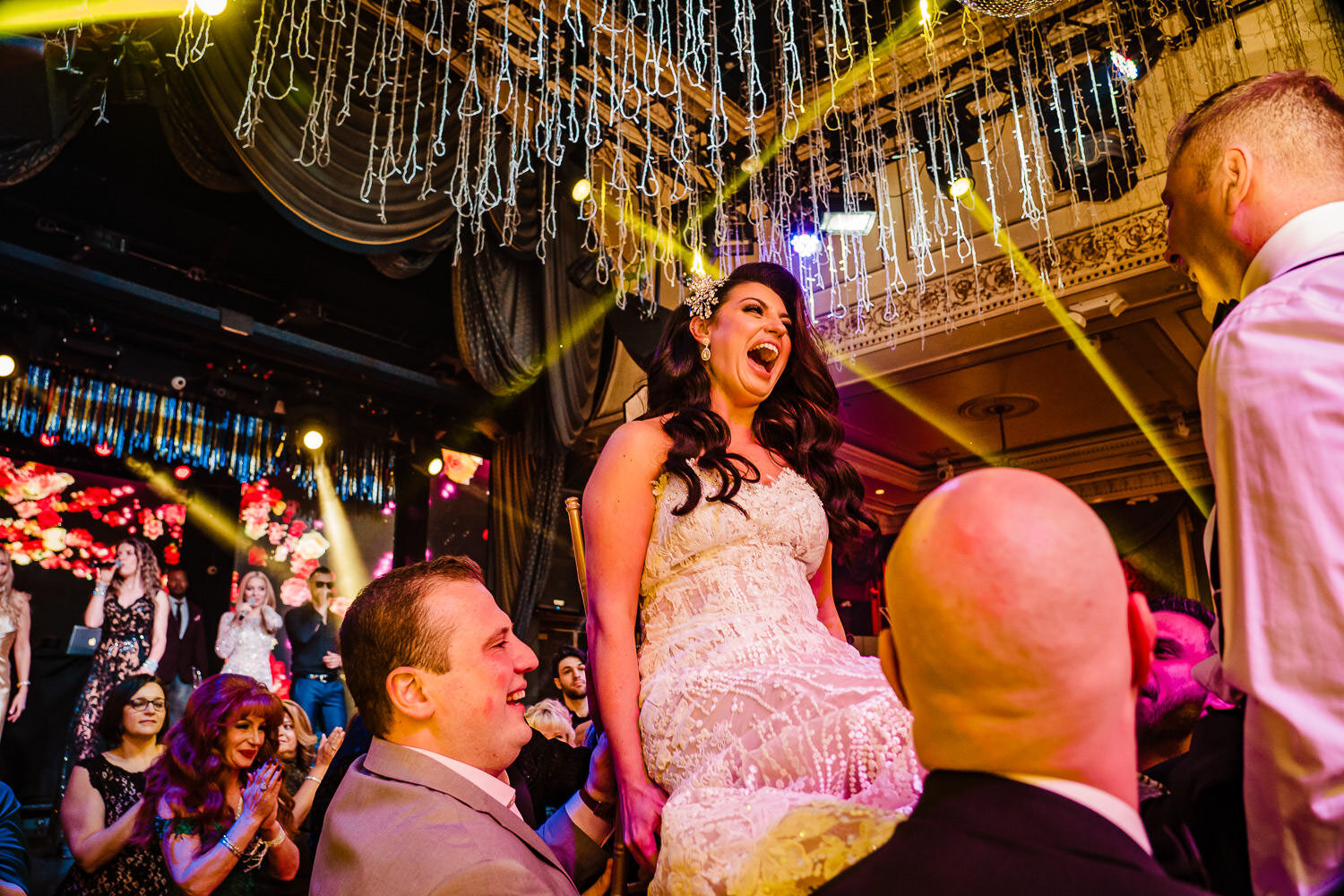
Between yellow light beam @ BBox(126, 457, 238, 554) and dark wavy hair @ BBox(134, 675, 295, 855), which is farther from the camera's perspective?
yellow light beam @ BBox(126, 457, 238, 554)

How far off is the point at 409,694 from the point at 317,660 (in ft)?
24.8

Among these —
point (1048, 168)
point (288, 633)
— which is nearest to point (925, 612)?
Result: point (1048, 168)

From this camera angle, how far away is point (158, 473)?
8.02 meters

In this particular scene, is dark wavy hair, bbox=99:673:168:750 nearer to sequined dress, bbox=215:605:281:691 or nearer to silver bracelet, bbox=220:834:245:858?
silver bracelet, bbox=220:834:245:858

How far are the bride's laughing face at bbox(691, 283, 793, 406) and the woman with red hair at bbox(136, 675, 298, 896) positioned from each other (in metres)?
1.97

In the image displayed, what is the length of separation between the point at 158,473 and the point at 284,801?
19.6ft

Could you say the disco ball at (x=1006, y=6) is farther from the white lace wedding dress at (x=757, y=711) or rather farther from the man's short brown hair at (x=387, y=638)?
the man's short brown hair at (x=387, y=638)

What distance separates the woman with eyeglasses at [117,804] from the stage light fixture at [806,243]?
526cm

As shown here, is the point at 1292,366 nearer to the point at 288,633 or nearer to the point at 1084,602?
the point at 1084,602

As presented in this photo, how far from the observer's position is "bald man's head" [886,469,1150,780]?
61 centimetres

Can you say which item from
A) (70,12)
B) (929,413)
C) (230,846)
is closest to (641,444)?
(230,846)

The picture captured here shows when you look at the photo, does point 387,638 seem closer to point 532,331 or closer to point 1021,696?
point 1021,696

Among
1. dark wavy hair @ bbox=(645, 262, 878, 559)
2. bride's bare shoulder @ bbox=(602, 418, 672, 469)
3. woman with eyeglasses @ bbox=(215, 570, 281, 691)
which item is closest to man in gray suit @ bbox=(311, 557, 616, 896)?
bride's bare shoulder @ bbox=(602, 418, 672, 469)

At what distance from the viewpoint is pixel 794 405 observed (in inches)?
82.7
